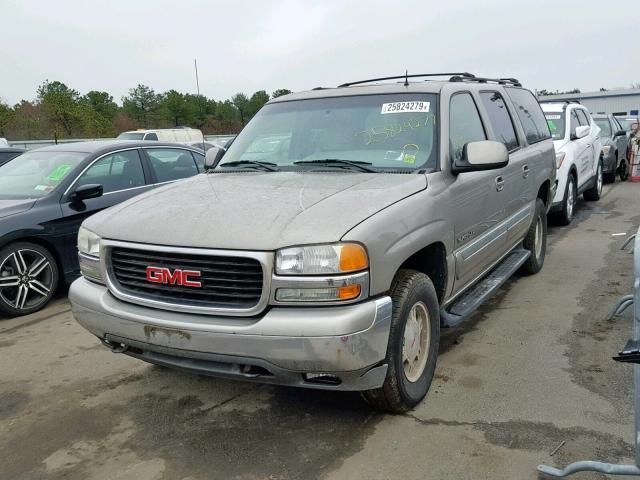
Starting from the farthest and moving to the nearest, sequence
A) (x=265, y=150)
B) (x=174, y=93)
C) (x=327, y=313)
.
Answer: (x=174, y=93) → (x=265, y=150) → (x=327, y=313)

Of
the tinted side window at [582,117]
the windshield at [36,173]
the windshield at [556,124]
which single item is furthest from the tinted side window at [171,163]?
the tinted side window at [582,117]

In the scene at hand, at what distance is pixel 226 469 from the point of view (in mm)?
2857

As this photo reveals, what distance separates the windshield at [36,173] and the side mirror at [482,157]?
4.24 m

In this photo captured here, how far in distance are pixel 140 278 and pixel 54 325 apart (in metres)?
2.60

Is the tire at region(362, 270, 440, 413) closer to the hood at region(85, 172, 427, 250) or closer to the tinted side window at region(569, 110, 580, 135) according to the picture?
the hood at region(85, 172, 427, 250)

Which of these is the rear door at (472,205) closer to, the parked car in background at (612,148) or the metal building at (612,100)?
the parked car in background at (612,148)

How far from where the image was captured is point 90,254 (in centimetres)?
332

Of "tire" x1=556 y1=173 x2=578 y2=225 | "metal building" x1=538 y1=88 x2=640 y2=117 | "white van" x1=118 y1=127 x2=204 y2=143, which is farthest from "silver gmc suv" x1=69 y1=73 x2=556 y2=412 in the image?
"metal building" x1=538 y1=88 x2=640 y2=117

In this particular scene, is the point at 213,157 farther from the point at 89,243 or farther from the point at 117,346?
the point at 117,346

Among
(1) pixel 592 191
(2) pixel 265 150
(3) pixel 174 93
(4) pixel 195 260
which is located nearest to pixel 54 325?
(2) pixel 265 150

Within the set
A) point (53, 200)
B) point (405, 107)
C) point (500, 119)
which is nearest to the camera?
point (405, 107)

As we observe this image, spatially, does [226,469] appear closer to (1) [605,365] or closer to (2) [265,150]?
(2) [265,150]

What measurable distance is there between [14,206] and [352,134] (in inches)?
138

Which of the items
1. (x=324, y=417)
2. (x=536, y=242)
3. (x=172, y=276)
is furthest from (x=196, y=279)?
(x=536, y=242)
